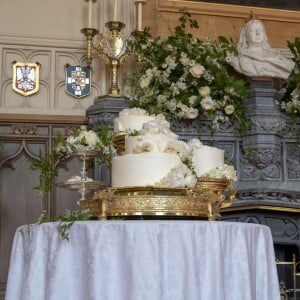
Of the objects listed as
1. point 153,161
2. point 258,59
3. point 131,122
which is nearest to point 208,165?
point 131,122

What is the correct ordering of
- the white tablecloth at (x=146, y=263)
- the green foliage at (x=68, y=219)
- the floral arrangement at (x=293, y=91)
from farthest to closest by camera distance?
the floral arrangement at (x=293, y=91), the green foliage at (x=68, y=219), the white tablecloth at (x=146, y=263)

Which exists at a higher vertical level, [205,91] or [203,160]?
[205,91]

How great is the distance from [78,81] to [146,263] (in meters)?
3.43

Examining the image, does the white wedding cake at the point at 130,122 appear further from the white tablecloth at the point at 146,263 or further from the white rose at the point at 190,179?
the white tablecloth at the point at 146,263

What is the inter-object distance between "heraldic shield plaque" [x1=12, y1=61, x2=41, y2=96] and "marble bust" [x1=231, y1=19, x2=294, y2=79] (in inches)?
69.0

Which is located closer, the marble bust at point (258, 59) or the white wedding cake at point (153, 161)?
the white wedding cake at point (153, 161)

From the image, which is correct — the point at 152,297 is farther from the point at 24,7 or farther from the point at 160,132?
the point at 24,7

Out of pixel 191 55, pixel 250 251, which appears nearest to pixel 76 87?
pixel 191 55

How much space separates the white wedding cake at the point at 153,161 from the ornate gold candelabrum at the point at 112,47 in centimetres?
239

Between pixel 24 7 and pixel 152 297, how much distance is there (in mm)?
3921

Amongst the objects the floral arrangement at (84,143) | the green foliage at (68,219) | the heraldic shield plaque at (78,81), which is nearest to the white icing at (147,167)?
the green foliage at (68,219)

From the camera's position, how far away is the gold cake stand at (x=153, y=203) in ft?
9.53

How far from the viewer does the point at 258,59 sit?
5273 mm

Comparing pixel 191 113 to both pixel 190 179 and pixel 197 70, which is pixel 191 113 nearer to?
pixel 197 70
